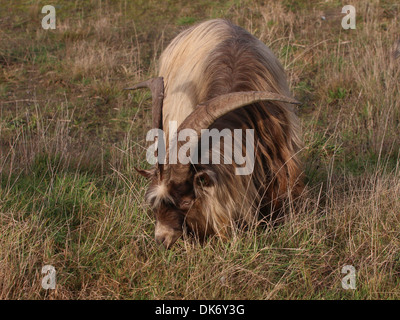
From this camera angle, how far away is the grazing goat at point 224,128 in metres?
3.99

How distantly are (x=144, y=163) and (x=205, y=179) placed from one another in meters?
1.82

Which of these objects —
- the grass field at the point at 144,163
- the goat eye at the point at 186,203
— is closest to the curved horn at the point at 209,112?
the goat eye at the point at 186,203

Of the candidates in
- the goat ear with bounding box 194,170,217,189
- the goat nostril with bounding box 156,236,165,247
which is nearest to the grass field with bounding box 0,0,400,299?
the goat nostril with bounding box 156,236,165,247

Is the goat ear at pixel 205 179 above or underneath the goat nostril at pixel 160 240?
above

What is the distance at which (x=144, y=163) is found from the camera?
5.70 m

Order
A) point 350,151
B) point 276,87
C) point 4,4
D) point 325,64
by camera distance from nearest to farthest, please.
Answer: point 276,87
point 350,151
point 325,64
point 4,4

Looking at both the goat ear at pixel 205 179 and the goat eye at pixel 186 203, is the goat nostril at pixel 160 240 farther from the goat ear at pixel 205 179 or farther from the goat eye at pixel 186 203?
the goat ear at pixel 205 179

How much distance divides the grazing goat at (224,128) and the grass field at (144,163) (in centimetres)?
20

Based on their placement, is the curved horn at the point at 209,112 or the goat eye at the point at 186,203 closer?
the curved horn at the point at 209,112

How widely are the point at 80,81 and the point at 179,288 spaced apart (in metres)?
4.66

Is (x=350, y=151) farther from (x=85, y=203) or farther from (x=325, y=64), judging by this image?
(x=85, y=203)

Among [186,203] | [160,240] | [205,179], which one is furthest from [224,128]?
[160,240]

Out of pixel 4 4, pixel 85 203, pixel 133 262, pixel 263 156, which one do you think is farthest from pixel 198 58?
pixel 4 4

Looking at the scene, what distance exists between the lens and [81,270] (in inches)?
162
